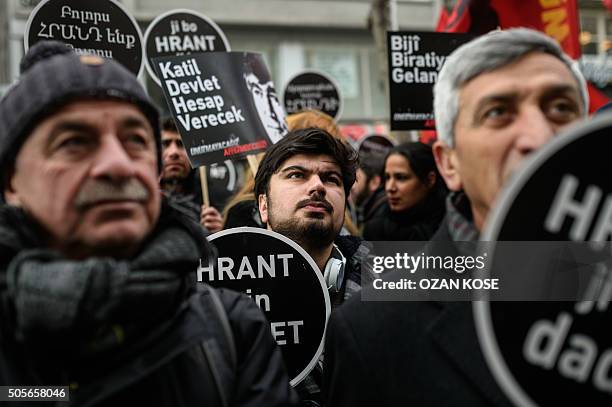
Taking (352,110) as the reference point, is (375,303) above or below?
above

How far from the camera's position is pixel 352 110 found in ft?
65.6

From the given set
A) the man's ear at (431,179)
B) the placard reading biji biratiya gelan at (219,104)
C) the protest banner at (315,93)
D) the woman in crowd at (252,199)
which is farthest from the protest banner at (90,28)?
the protest banner at (315,93)

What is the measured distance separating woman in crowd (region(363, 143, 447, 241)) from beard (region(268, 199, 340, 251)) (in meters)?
2.26

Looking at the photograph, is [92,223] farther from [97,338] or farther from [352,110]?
[352,110]

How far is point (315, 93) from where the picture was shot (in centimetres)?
788

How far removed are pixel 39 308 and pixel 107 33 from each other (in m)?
2.45

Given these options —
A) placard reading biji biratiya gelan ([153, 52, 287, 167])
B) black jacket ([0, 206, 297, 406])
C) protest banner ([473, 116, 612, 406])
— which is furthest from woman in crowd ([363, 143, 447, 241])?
protest banner ([473, 116, 612, 406])

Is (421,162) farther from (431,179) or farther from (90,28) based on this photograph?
(90,28)

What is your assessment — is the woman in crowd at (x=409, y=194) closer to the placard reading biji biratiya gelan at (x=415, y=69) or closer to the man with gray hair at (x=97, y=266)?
the placard reading biji biratiya gelan at (x=415, y=69)

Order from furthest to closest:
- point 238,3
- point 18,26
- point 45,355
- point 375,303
A: point 238,3 → point 18,26 → point 375,303 → point 45,355

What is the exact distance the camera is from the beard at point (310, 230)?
269 centimetres

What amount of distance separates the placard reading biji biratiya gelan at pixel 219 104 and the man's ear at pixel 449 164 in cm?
187

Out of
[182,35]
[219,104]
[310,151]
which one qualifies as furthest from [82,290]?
[182,35]

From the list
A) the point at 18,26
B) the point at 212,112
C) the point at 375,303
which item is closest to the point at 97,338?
the point at 375,303
